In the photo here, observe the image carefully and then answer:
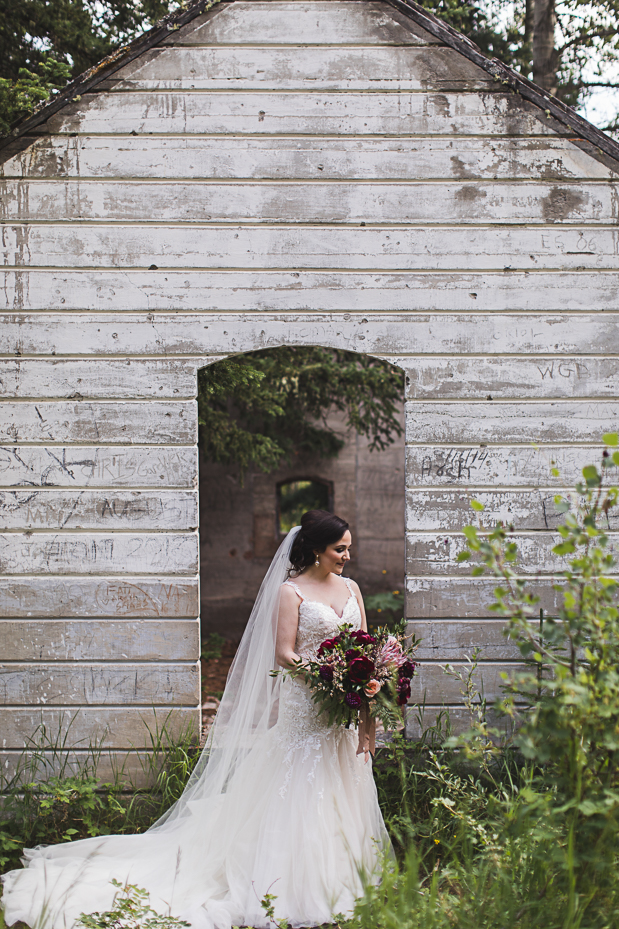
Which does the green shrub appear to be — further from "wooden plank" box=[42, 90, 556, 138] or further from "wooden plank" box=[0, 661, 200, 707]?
"wooden plank" box=[0, 661, 200, 707]

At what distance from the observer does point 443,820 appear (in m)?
3.85

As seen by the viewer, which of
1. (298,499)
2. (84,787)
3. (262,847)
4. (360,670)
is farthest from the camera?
(298,499)

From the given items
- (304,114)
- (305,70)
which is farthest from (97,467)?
(305,70)

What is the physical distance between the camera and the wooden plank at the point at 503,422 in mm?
4410

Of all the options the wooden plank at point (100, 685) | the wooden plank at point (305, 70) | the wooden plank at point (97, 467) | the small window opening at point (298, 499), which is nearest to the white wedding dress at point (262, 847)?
the wooden plank at point (100, 685)

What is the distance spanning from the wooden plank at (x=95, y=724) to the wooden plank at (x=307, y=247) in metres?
2.19

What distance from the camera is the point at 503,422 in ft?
14.5

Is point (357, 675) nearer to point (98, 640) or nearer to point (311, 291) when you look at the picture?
point (98, 640)

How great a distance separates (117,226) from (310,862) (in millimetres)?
3887

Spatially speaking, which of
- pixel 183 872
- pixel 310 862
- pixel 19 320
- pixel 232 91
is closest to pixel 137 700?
pixel 183 872

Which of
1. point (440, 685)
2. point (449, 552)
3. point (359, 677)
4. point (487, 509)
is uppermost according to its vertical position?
point (487, 509)

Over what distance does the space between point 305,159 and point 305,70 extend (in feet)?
1.87

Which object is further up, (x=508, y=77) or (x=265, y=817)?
(x=508, y=77)

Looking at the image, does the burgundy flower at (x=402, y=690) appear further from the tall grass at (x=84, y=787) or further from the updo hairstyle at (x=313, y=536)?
the tall grass at (x=84, y=787)
